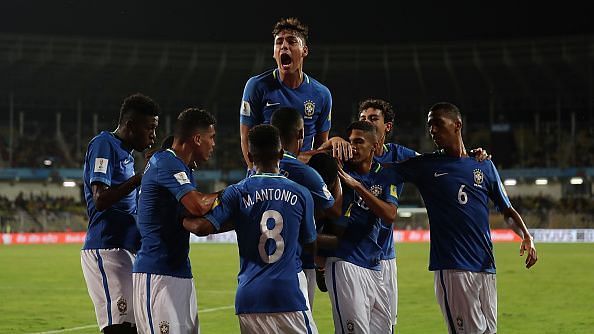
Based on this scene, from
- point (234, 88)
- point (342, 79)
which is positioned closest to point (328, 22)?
point (342, 79)

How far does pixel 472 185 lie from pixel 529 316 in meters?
6.60

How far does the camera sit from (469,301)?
7176 millimetres

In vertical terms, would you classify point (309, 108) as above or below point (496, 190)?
above

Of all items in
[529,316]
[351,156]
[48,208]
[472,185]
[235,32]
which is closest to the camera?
[351,156]

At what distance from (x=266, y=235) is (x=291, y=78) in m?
2.43

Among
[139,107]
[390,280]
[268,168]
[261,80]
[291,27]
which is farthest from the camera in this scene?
[390,280]

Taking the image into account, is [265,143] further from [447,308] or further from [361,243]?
[447,308]

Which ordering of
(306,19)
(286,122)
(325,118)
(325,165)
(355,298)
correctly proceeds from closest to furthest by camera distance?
1. (286,122)
2. (325,165)
3. (355,298)
4. (325,118)
5. (306,19)

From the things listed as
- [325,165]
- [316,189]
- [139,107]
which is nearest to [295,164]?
[316,189]

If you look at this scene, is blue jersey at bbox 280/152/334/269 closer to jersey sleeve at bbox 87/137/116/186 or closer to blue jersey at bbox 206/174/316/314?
blue jersey at bbox 206/174/316/314

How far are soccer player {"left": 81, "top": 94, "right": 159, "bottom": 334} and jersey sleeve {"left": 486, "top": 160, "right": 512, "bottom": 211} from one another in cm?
304

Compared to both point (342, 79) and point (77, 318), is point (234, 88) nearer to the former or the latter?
point (342, 79)

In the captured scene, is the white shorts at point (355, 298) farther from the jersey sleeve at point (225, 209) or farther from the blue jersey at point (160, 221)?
the jersey sleeve at point (225, 209)

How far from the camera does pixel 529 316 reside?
13297 millimetres
